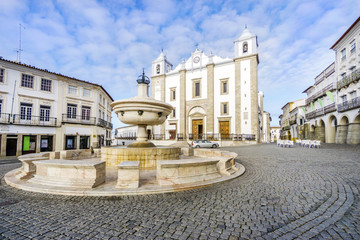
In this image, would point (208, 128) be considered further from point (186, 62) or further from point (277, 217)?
point (277, 217)

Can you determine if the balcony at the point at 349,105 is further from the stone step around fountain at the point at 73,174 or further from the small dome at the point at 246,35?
the stone step around fountain at the point at 73,174

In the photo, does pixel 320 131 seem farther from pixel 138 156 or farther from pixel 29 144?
pixel 29 144

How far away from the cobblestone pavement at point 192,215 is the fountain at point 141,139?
2.64 meters

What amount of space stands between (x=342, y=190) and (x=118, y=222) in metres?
4.96

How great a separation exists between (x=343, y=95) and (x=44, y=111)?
119ft

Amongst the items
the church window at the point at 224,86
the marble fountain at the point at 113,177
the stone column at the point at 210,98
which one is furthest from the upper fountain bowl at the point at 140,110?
the church window at the point at 224,86

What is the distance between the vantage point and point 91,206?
312cm

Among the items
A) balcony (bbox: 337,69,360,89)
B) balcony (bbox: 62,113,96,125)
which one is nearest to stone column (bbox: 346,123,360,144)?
balcony (bbox: 337,69,360,89)

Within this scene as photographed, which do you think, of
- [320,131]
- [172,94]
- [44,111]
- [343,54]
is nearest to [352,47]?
[343,54]

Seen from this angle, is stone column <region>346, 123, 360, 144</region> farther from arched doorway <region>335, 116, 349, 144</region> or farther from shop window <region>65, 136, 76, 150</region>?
shop window <region>65, 136, 76, 150</region>

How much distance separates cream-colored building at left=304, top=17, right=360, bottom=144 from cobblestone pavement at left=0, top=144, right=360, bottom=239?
74.7ft

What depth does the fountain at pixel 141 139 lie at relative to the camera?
20.2 ft

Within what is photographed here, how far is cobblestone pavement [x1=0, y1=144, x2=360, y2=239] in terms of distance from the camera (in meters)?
2.31

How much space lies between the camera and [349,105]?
2048cm
